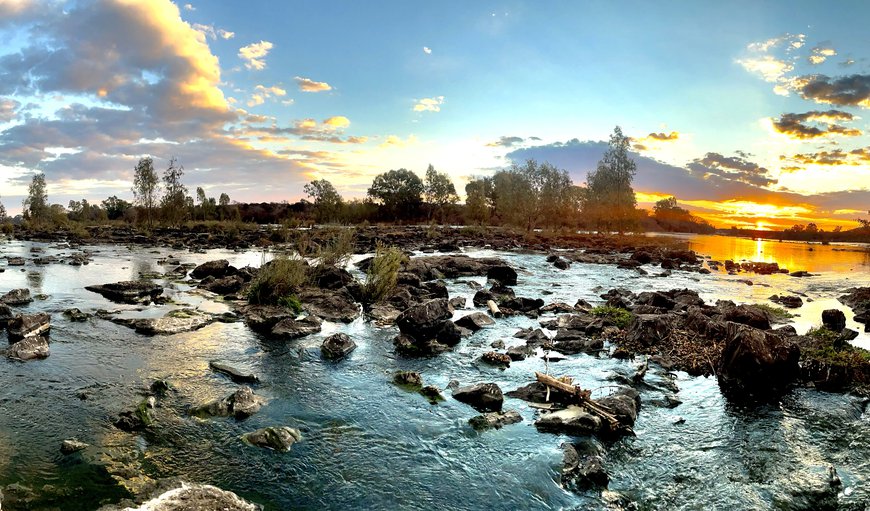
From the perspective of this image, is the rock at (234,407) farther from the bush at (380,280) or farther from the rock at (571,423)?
the bush at (380,280)

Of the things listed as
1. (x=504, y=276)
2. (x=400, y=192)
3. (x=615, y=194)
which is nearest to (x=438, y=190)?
(x=400, y=192)

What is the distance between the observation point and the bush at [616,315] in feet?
44.6

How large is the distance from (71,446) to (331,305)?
30.3 feet

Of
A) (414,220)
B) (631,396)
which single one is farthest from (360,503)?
(414,220)

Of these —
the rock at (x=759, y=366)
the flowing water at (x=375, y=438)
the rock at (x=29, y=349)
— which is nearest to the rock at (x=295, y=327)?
the flowing water at (x=375, y=438)

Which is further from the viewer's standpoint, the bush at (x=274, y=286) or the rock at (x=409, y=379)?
the bush at (x=274, y=286)

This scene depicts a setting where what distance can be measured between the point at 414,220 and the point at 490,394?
125279 mm

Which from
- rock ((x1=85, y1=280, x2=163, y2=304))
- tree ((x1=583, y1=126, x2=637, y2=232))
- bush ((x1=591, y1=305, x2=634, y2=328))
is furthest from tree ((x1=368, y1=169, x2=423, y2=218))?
bush ((x1=591, y1=305, x2=634, y2=328))

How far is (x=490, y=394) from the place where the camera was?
26.3 ft

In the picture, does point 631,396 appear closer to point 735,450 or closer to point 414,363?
point 735,450

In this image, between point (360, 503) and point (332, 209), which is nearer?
point (360, 503)

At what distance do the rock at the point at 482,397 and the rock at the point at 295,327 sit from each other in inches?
212

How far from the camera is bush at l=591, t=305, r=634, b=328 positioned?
44.6 feet

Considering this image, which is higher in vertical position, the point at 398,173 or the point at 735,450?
the point at 398,173
